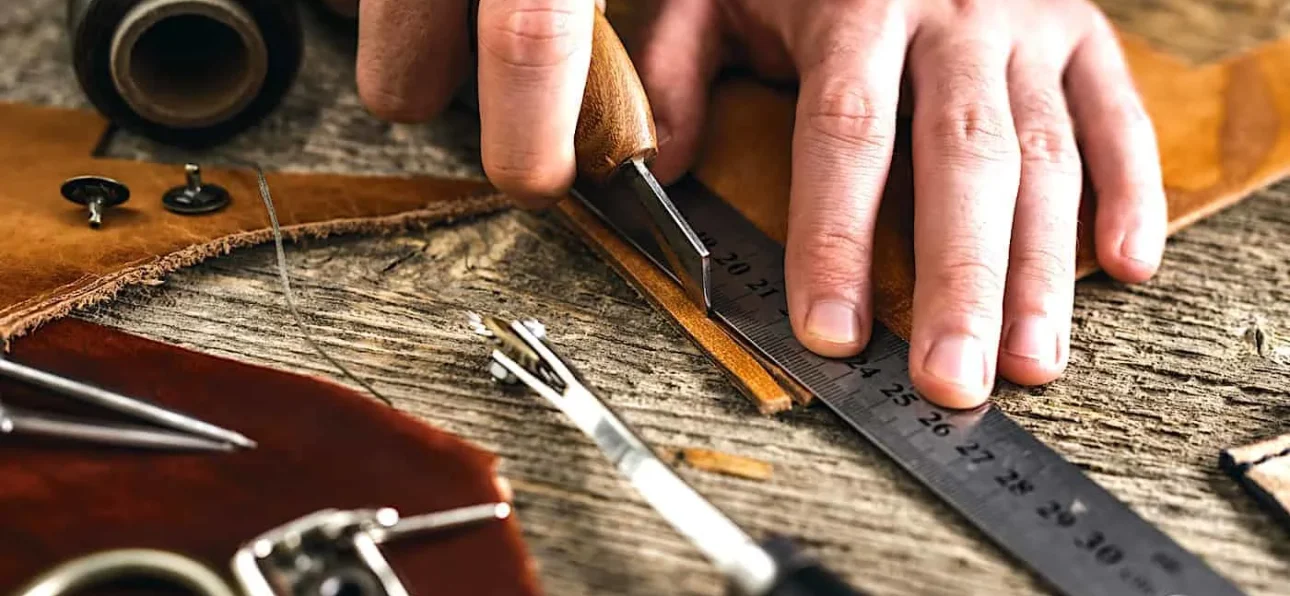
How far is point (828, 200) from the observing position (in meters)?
1.38

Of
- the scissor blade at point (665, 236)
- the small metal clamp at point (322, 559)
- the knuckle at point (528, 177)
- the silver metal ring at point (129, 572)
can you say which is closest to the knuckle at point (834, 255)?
the scissor blade at point (665, 236)

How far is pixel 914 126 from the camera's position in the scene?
1.49m

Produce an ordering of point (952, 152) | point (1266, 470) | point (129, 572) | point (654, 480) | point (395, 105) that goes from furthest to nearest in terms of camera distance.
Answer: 1. point (395, 105)
2. point (952, 152)
3. point (1266, 470)
4. point (654, 480)
5. point (129, 572)

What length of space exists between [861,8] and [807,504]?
0.75 meters

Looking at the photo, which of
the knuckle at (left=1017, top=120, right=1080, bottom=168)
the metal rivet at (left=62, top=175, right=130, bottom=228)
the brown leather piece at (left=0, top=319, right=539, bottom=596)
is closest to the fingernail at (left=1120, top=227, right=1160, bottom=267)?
the knuckle at (left=1017, top=120, right=1080, bottom=168)

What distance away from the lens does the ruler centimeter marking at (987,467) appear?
104cm

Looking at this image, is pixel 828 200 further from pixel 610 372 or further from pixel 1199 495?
pixel 1199 495

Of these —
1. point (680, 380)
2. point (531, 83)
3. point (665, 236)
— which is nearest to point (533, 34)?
point (531, 83)

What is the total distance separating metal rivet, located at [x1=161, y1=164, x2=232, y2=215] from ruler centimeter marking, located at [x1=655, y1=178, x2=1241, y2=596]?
635 mm

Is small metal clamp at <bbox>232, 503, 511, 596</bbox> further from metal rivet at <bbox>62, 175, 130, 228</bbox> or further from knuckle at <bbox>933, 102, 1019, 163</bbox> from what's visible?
knuckle at <bbox>933, 102, 1019, 163</bbox>

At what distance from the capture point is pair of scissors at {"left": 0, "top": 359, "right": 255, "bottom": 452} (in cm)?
108

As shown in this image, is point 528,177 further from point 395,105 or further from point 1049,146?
point 1049,146

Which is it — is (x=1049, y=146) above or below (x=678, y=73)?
below

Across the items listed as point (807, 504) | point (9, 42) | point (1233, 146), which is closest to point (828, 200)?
point (807, 504)
